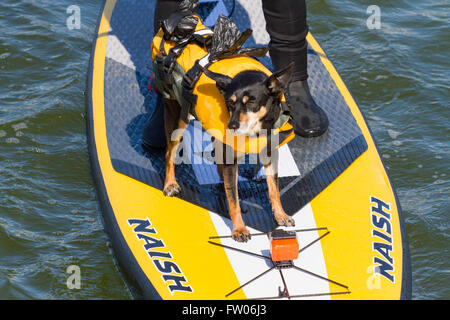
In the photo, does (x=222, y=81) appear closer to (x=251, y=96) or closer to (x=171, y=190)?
(x=251, y=96)

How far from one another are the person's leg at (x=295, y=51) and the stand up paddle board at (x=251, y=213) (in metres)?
0.14

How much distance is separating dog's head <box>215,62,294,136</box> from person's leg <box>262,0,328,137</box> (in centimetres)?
116

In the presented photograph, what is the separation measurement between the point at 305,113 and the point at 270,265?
5.08 feet

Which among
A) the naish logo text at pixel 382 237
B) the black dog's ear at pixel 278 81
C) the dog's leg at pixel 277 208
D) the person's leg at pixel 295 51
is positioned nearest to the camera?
the black dog's ear at pixel 278 81

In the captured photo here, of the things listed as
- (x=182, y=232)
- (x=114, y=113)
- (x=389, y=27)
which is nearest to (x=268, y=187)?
(x=182, y=232)

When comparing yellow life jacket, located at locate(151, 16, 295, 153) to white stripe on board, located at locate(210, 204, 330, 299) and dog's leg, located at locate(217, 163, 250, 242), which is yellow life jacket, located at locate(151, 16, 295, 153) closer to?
dog's leg, located at locate(217, 163, 250, 242)

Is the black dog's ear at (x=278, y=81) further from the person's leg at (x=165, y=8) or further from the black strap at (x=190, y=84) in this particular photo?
the person's leg at (x=165, y=8)

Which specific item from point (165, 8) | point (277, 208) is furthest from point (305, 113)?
point (165, 8)

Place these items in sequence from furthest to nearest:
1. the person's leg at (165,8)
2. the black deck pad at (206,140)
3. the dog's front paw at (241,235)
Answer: the person's leg at (165,8) → the black deck pad at (206,140) → the dog's front paw at (241,235)

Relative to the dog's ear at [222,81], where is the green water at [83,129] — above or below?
below

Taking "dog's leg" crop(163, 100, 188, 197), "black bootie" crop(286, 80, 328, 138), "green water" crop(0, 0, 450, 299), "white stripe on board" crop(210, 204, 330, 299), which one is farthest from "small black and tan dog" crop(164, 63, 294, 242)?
"green water" crop(0, 0, 450, 299)

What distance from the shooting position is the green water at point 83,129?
5430mm

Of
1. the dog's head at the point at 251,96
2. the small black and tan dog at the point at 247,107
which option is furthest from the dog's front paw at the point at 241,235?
the dog's head at the point at 251,96

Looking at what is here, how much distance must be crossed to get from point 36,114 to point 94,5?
108 inches
